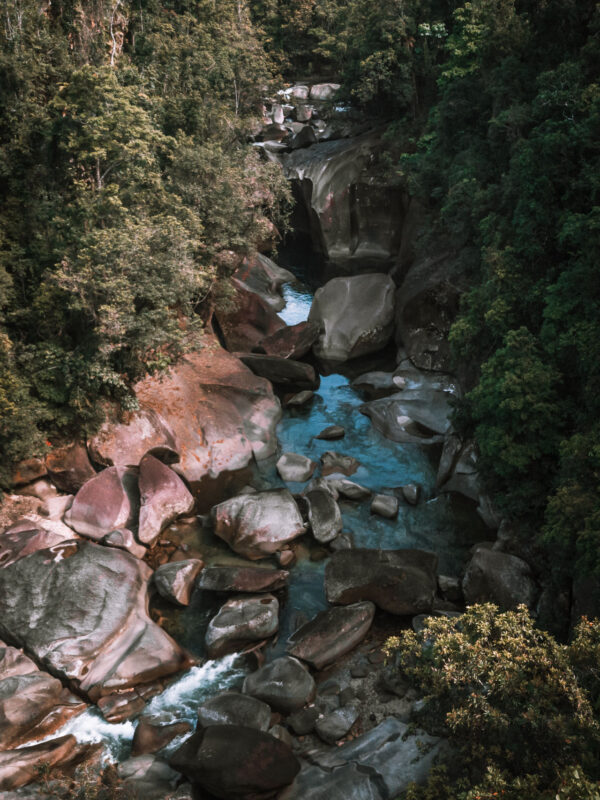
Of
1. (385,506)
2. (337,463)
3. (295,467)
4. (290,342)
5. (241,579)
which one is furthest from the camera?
(290,342)

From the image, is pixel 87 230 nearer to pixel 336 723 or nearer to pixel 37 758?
pixel 37 758

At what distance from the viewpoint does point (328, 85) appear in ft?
161

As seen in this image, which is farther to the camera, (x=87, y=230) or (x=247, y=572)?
(x=87, y=230)

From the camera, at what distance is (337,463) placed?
20719mm

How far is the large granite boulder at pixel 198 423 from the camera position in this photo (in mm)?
19625

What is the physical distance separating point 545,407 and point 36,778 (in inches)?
508

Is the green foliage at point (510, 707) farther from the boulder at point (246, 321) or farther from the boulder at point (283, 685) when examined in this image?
the boulder at point (246, 321)

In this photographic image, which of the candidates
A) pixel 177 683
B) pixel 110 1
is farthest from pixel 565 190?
pixel 110 1

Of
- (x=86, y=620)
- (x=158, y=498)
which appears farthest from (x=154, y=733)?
(x=158, y=498)

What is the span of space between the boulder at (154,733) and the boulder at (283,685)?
1.51 metres

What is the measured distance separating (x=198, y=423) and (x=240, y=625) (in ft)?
28.2

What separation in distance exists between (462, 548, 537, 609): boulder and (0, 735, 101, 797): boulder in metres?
8.97

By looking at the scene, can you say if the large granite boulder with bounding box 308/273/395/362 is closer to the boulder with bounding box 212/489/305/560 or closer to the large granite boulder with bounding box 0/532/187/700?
the boulder with bounding box 212/489/305/560

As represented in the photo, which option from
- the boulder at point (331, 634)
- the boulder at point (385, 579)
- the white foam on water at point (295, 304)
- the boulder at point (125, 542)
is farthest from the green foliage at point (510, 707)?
the white foam on water at point (295, 304)
